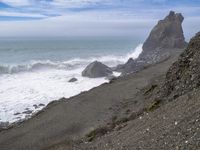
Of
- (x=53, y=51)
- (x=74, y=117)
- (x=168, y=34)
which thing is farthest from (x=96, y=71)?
(x=53, y=51)

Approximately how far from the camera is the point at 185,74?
1623cm

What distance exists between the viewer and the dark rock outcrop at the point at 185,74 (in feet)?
50.4

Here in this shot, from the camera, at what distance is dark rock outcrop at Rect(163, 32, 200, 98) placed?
15.4 m

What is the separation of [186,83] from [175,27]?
1858 inches

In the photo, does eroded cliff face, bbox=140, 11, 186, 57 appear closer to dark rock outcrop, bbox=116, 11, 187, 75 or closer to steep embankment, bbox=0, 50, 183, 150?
dark rock outcrop, bbox=116, 11, 187, 75

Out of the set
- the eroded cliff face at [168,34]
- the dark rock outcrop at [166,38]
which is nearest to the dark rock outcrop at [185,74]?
the dark rock outcrop at [166,38]

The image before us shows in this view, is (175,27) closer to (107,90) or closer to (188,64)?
(107,90)

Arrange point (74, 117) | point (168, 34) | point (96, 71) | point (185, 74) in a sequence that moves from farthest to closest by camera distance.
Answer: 1. point (168, 34)
2. point (96, 71)
3. point (74, 117)
4. point (185, 74)

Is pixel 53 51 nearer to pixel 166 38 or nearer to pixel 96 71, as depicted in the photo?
pixel 166 38

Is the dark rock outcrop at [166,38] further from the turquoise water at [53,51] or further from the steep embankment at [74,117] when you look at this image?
the steep embankment at [74,117]

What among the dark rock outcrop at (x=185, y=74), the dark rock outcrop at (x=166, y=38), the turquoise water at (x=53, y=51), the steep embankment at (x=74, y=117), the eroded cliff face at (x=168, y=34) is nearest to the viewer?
the dark rock outcrop at (x=185, y=74)

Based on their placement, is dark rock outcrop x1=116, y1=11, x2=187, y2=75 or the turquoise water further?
the turquoise water

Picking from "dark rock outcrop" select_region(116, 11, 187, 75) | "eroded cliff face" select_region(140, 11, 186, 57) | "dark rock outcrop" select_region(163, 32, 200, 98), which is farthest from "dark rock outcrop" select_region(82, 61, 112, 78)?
"dark rock outcrop" select_region(163, 32, 200, 98)

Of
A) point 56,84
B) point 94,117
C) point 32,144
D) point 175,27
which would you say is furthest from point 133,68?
point 32,144
